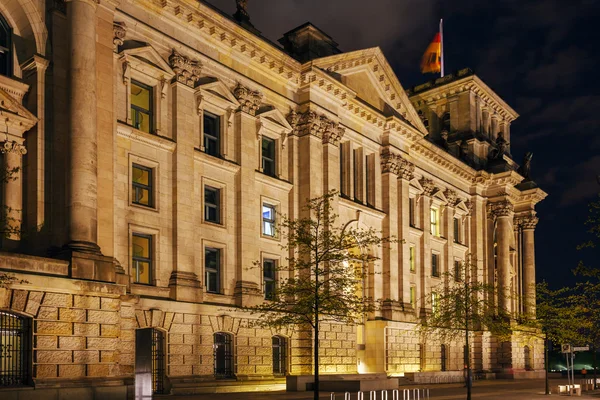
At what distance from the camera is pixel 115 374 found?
26812 millimetres

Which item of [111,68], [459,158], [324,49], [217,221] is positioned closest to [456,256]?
[459,158]

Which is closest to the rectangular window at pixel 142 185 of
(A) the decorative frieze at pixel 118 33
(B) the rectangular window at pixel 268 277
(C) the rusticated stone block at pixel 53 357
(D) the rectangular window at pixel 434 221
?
(A) the decorative frieze at pixel 118 33

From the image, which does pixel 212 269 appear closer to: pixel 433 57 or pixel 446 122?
pixel 433 57

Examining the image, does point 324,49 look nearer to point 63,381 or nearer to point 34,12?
point 34,12

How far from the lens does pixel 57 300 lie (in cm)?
2486

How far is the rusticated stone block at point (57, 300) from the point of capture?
24.6 metres

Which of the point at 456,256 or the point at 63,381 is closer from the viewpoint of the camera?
the point at 63,381

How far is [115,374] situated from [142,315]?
4.77 m

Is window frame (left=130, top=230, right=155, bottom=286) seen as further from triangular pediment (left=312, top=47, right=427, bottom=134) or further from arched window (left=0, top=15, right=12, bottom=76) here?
triangular pediment (left=312, top=47, right=427, bottom=134)

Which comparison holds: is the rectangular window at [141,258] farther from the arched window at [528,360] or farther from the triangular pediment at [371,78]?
the arched window at [528,360]

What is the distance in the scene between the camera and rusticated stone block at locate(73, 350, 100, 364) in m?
25.4

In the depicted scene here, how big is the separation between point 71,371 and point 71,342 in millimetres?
1028

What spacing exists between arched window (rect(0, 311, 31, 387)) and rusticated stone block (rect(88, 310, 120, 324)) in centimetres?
235

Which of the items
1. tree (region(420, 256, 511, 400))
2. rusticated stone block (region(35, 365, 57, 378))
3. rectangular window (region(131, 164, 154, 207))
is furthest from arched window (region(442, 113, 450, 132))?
rusticated stone block (region(35, 365, 57, 378))
